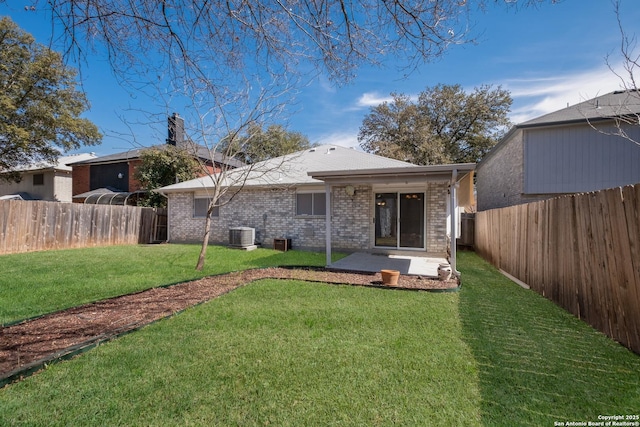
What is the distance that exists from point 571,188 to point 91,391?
1475cm

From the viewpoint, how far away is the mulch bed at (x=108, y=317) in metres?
3.16

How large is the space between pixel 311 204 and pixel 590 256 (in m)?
9.15

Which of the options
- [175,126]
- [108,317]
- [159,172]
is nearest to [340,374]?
[108,317]

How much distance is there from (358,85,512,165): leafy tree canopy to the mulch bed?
17643 millimetres

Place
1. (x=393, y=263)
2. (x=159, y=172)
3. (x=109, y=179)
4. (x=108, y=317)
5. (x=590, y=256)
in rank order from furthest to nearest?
(x=109, y=179)
(x=159, y=172)
(x=393, y=263)
(x=108, y=317)
(x=590, y=256)

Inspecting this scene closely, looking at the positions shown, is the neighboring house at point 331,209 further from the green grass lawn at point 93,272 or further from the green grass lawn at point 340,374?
the green grass lawn at point 340,374

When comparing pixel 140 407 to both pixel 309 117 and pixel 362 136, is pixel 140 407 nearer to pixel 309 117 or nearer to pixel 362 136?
pixel 309 117

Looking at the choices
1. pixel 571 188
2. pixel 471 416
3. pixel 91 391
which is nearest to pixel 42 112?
pixel 91 391

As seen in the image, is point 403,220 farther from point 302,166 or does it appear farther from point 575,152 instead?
point 575,152

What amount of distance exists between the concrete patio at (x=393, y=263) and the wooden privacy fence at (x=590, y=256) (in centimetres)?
221

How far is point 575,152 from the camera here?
11430 mm

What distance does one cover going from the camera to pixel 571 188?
11.4 m

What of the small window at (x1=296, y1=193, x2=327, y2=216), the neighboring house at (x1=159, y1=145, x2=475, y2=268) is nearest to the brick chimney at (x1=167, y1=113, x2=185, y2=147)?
the neighboring house at (x1=159, y1=145, x2=475, y2=268)

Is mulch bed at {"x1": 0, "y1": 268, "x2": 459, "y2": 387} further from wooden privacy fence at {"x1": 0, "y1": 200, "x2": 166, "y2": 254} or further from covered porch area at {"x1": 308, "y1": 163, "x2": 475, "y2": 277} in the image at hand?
wooden privacy fence at {"x1": 0, "y1": 200, "x2": 166, "y2": 254}
